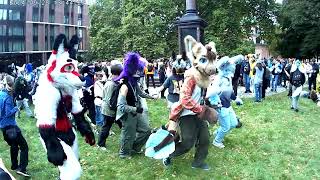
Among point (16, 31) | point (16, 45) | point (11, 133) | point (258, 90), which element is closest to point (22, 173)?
point (11, 133)

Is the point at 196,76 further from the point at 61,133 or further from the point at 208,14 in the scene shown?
the point at 208,14

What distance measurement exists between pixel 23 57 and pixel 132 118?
198ft

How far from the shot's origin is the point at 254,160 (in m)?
8.51

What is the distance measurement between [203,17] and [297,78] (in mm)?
23526

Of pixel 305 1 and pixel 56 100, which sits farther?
pixel 305 1

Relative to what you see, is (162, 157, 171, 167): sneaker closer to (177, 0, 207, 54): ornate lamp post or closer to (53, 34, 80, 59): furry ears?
(53, 34, 80, 59): furry ears

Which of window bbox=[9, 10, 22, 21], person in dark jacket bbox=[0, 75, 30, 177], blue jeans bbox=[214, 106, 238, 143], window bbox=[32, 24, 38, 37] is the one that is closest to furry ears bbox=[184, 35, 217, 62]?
blue jeans bbox=[214, 106, 238, 143]

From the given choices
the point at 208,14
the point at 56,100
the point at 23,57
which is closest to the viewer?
the point at 56,100

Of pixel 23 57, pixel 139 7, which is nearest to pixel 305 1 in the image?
pixel 139 7

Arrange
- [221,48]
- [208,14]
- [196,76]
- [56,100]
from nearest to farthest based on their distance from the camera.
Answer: [56,100], [196,76], [221,48], [208,14]

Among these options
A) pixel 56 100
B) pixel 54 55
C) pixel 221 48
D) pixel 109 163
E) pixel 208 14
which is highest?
pixel 208 14

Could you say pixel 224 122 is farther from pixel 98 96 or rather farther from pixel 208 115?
pixel 98 96

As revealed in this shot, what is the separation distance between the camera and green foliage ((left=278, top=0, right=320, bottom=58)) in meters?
38.8

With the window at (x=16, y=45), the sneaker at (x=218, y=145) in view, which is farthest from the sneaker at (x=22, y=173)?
the window at (x=16, y=45)
